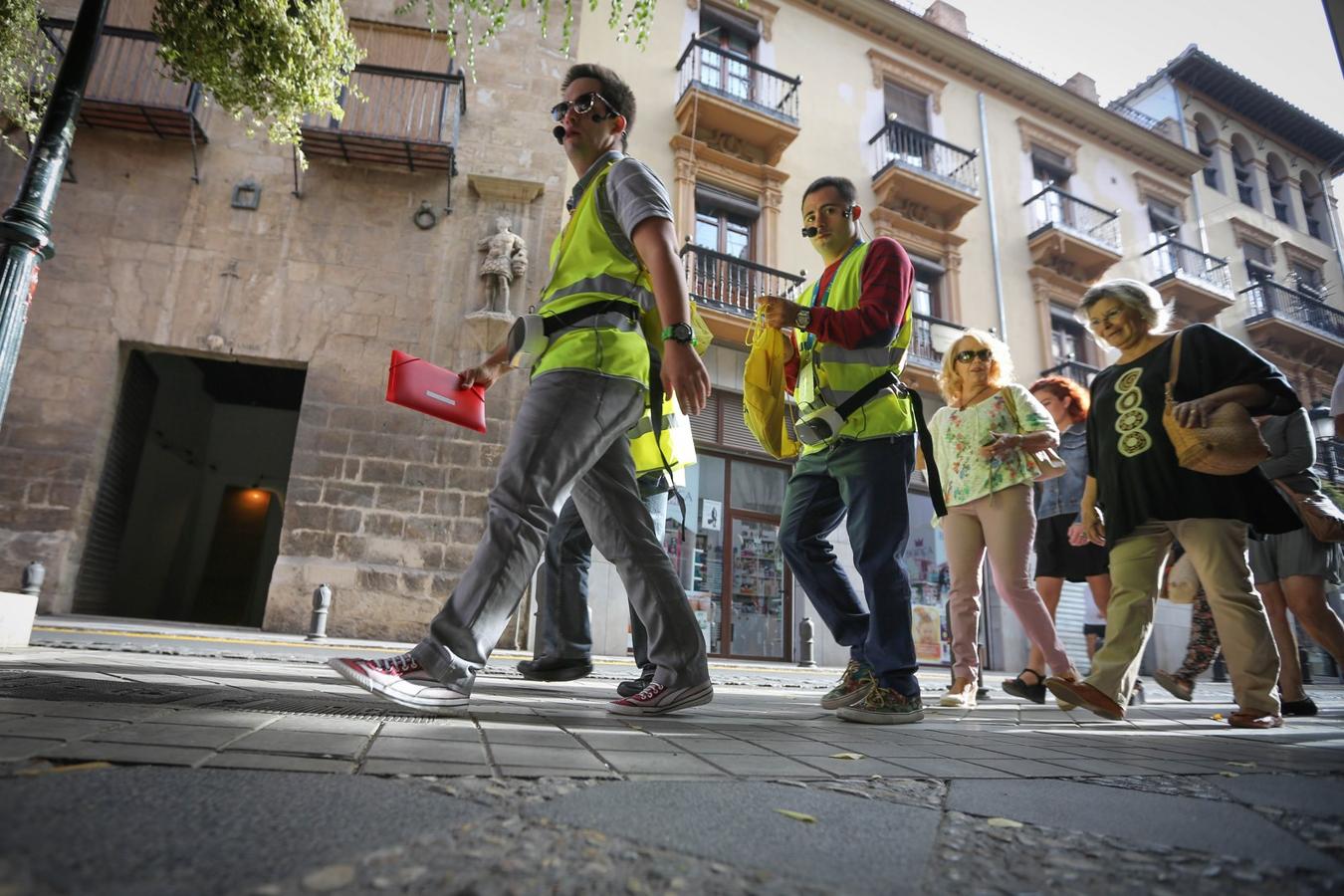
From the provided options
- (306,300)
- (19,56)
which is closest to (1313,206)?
(306,300)

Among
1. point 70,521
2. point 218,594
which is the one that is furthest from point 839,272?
point 218,594

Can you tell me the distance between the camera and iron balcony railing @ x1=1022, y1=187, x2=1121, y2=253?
45.2 feet

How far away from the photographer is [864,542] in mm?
2688

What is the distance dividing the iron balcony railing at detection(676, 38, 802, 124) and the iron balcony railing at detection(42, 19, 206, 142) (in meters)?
6.34

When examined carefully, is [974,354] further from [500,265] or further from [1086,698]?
[500,265]

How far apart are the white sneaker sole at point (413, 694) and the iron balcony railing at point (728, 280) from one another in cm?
849

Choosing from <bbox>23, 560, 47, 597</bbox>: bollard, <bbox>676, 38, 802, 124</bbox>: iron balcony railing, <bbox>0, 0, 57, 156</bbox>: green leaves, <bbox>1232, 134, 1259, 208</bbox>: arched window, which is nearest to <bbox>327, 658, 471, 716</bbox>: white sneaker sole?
<bbox>0, 0, 57, 156</bbox>: green leaves

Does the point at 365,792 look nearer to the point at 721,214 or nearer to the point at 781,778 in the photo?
the point at 781,778

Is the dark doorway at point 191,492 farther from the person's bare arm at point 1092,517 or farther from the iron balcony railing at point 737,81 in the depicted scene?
the person's bare arm at point 1092,517

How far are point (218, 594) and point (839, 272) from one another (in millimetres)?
12720

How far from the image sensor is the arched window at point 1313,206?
20078 mm

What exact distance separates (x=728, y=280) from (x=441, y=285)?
3949 millimetres

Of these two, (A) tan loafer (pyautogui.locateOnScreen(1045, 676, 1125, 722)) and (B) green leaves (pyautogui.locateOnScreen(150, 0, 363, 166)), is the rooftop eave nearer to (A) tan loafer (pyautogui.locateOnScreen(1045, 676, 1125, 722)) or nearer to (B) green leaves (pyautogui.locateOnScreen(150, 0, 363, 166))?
(B) green leaves (pyautogui.locateOnScreen(150, 0, 363, 166))

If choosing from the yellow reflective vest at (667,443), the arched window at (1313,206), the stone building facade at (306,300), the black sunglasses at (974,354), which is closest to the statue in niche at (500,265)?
the stone building facade at (306,300)
